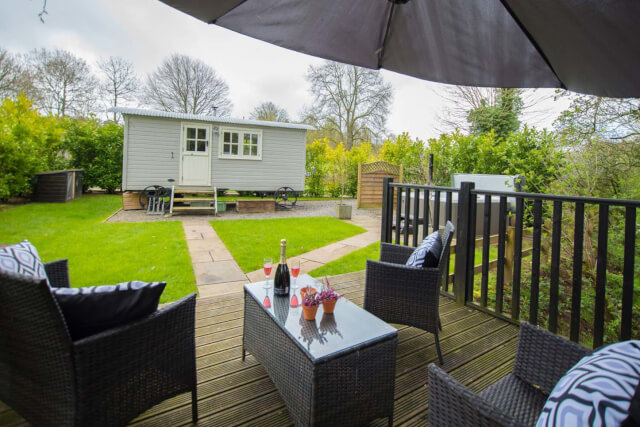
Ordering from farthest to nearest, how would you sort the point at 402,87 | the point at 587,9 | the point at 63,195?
1. the point at 402,87
2. the point at 63,195
3. the point at 587,9

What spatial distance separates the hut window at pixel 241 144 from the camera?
402 inches

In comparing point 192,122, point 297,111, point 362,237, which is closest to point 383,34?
point 362,237

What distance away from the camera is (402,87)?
16500 millimetres

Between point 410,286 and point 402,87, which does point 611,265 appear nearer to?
point 410,286

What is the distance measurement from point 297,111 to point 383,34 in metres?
17.4

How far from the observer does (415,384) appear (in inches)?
71.1

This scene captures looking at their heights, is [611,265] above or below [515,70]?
below

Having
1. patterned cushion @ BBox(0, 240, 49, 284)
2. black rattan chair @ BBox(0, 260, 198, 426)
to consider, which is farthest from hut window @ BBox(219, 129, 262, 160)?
black rattan chair @ BBox(0, 260, 198, 426)

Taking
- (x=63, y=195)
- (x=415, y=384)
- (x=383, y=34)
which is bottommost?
(x=415, y=384)

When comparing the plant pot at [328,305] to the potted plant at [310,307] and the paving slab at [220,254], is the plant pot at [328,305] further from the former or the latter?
the paving slab at [220,254]

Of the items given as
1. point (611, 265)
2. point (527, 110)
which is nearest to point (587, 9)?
point (611, 265)

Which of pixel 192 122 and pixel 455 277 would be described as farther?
pixel 192 122

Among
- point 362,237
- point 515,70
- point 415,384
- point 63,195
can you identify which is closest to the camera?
point 415,384

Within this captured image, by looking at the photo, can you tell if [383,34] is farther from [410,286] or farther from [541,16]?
[410,286]
